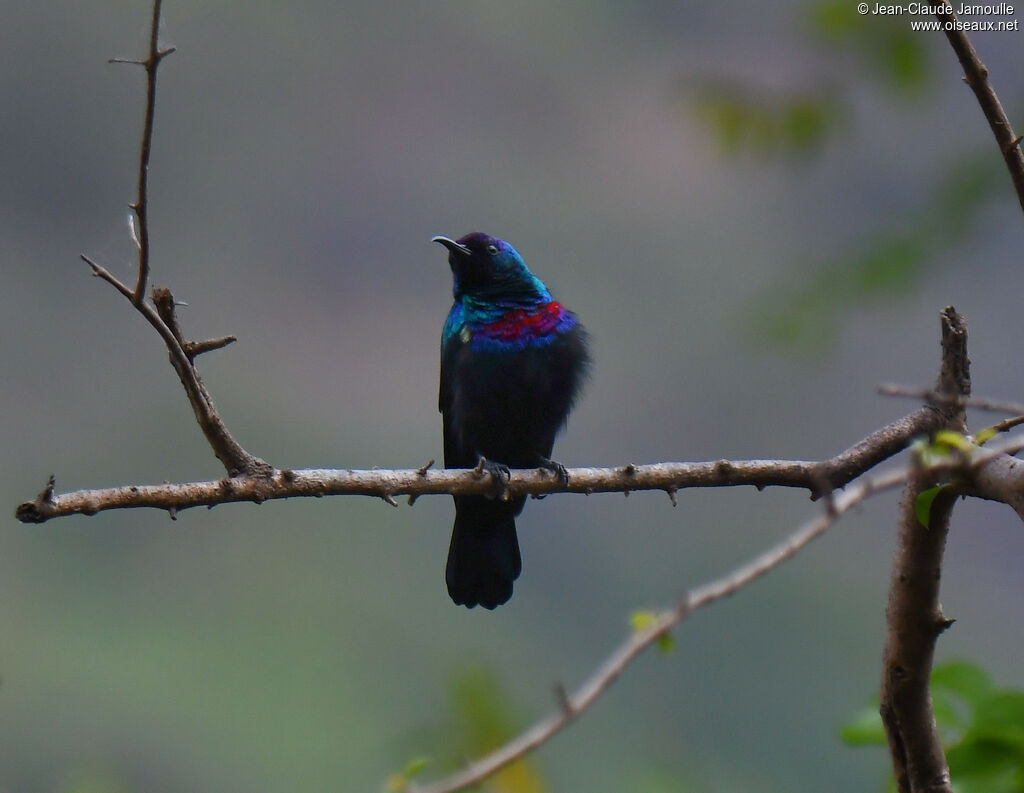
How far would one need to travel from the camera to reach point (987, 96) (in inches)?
53.9

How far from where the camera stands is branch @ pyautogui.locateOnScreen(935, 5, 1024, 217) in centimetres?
134

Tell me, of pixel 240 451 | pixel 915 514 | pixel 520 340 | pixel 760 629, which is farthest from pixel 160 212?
pixel 915 514

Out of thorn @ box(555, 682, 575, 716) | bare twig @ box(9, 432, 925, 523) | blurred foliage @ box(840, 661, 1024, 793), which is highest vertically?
thorn @ box(555, 682, 575, 716)

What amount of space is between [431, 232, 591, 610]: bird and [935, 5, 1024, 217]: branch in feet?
5.00

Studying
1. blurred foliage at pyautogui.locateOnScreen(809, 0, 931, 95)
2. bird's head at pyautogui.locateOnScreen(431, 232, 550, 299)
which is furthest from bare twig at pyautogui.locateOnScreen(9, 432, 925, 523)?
blurred foliage at pyautogui.locateOnScreen(809, 0, 931, 95)

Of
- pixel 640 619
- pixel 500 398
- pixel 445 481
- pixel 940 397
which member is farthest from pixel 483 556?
pixel 940 397

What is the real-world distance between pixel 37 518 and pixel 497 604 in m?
1.57

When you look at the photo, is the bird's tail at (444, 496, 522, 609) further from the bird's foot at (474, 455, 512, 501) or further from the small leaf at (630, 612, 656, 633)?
the small leaf at (630, 612, 656, 633)

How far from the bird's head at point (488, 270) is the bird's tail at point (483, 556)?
1.81 ft

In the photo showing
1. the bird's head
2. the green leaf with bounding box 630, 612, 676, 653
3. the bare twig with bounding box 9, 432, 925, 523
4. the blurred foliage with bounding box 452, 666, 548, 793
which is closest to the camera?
the green leaf with bounding box 630, 612, 676, 653

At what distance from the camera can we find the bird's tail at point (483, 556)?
2.73m

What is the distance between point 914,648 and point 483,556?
1542 mm

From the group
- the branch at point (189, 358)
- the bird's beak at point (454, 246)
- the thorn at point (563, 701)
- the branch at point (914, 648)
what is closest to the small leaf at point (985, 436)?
the branch at point (914, 648)

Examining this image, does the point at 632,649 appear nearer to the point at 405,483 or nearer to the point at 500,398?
the point at 405,483
